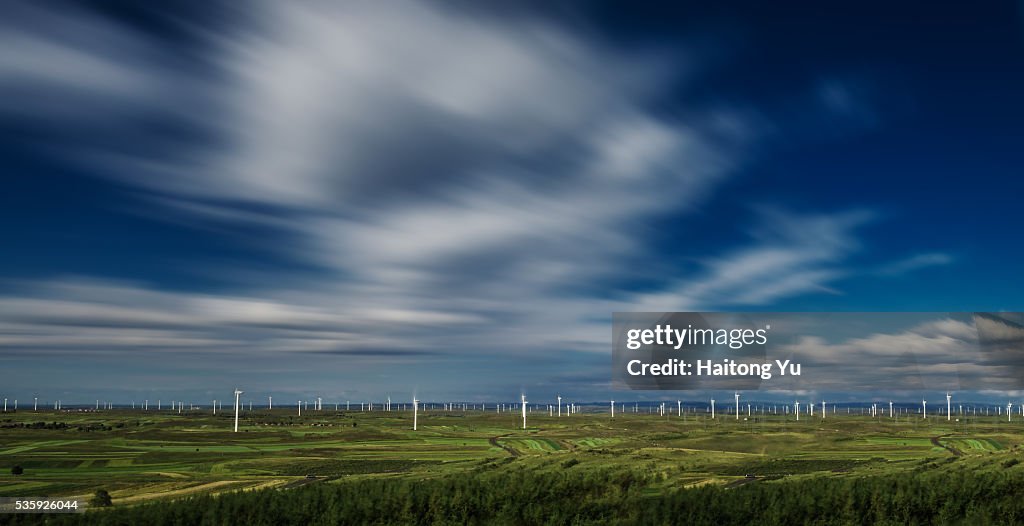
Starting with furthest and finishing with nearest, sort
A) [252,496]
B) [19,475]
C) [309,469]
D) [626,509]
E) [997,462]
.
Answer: [309,469], [19,475], [997,462], [626,509], [252,496]

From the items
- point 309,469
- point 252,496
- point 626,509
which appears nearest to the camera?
point 252,496

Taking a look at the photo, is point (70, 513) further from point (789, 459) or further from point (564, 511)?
point (789, 459)

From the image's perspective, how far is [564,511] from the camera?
76250mm

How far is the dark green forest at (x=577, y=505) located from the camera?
220 ft

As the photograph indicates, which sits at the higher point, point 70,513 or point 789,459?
point 70,513

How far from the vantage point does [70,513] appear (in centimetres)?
6569

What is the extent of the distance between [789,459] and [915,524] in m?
90.8

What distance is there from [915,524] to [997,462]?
176ft

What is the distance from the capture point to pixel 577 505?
79.1 meters

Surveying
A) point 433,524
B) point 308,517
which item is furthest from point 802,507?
point 308,517

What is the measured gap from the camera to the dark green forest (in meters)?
67.1

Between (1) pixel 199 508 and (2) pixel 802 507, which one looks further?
(2) pixel 802 507

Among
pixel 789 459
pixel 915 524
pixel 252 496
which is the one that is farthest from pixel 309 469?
pixel 915 524

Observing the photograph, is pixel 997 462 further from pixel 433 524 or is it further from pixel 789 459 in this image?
pixel 433 524
